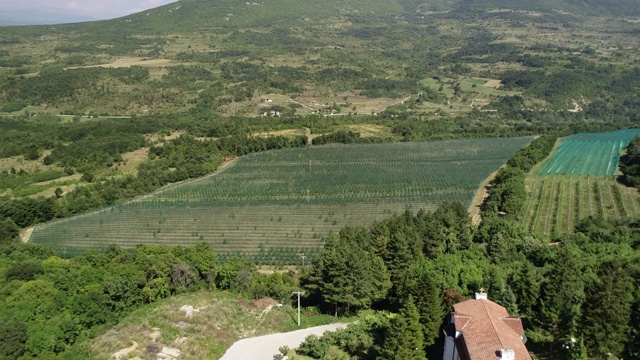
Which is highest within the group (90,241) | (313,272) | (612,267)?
(612,267)

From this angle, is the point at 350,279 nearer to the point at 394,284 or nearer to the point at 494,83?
the point at 394,284

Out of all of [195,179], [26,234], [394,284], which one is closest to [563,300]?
[394,284]

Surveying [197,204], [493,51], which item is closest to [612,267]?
[197,204]

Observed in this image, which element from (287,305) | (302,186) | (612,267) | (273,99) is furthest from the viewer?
(273,99)

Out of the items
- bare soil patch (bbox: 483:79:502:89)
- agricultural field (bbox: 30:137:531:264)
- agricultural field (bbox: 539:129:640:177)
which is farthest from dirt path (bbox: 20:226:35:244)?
bare soil patch (bbox: 483:79:502:89)

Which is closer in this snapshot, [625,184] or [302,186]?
[625,184]

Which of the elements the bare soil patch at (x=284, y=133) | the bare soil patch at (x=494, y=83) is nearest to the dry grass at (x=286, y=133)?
the bare soil patch at (x=284, y=133)

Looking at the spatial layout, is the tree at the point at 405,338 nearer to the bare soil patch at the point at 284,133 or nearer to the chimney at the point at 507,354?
the chimney at the point at 507,354

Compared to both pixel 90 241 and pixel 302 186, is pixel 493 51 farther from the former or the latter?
pixel 90 241
